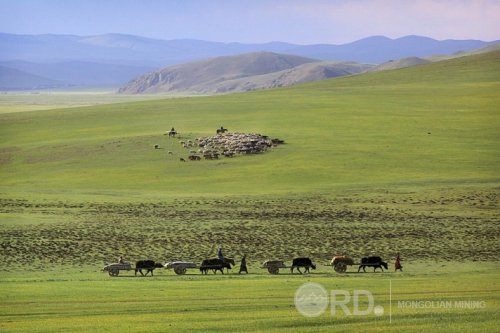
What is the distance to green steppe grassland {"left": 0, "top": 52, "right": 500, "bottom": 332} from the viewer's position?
81.5 ft

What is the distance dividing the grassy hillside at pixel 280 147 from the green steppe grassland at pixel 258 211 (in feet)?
1.07

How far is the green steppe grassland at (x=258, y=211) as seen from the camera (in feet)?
81.5

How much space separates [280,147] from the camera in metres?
85.8

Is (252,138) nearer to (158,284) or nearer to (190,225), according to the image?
(190,225)

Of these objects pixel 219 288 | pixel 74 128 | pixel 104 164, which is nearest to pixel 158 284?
pixel 219 288

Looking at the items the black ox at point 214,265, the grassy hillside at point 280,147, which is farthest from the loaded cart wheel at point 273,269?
the grassy hillside at point 280,147

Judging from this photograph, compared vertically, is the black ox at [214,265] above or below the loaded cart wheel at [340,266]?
above

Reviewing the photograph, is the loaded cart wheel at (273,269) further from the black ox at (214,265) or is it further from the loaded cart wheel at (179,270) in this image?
the loaded cart wheel at (179,270)

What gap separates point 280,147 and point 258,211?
31.3 m

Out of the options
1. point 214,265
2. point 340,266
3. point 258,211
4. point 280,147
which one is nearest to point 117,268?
point 214,265

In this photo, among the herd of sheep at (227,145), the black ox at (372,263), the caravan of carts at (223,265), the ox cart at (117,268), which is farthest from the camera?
the herd of sheep at (227,145)

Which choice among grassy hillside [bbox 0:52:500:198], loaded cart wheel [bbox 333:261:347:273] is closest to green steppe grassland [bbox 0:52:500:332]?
grassy hillside [bbox 0:52:500:198]

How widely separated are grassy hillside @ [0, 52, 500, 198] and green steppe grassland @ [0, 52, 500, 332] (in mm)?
326

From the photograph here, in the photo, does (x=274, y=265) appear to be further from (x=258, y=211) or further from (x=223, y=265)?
(x=258, y=211)
